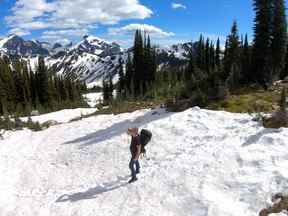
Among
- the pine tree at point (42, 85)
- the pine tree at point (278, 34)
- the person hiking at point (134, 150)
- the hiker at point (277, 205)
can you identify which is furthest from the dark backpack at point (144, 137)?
the pine tree at point (42, 85)

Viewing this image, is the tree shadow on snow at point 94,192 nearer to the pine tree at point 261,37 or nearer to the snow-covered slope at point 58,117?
the snow-covered slope at point 58,117

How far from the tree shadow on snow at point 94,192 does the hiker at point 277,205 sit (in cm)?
510

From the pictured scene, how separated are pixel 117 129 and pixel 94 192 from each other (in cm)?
717

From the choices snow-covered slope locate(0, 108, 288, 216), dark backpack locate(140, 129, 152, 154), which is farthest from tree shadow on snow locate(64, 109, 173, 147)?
dark backpack locate(140, 129, 152, 154)

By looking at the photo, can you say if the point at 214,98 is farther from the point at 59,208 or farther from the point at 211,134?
the point at 59,208

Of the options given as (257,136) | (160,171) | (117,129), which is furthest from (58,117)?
(257,136)

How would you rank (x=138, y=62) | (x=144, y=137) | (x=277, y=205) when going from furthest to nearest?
(x=138, y=62), (x=144, y=137), (x=277, y=205)

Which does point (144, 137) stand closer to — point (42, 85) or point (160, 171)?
point (160, 171)

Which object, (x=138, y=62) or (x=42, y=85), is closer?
(x=42, y=85)

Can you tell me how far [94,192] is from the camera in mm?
11445

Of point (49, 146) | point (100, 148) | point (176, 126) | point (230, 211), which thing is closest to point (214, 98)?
point (176, 126)

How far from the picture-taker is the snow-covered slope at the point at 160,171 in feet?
31.5

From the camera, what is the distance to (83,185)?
12.5 m

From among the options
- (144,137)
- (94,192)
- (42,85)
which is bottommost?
(94,192)
